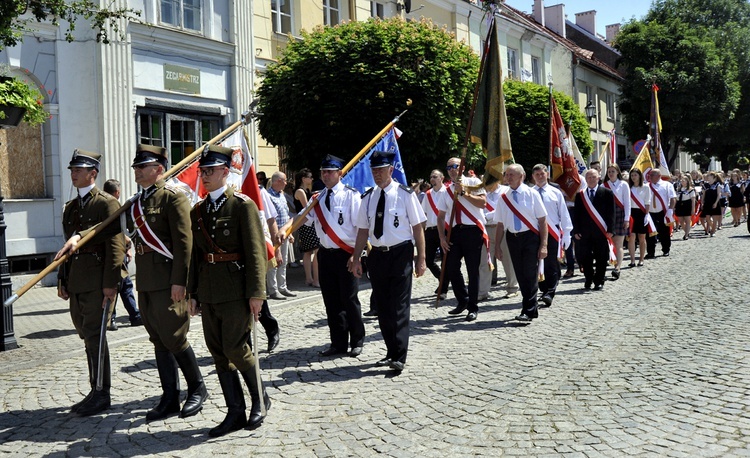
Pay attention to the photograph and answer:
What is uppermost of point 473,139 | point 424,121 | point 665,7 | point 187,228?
point 665,7

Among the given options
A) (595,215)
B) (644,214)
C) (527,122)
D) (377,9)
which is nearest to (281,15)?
(377,9)

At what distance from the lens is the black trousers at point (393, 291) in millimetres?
6949

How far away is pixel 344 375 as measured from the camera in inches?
269

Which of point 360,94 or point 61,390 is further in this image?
point 360,94

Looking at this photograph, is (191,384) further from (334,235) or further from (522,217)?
(522,217)

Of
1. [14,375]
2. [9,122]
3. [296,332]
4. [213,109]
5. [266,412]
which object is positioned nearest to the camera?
[266,412]

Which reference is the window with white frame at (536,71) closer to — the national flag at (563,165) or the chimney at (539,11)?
the chimney at (539,11)

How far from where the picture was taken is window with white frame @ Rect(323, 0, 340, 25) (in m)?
22.2

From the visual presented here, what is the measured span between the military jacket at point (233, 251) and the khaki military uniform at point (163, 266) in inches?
11.0

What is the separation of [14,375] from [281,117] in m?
8.89

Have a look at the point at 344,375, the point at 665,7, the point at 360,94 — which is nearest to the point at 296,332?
the point at 344,375

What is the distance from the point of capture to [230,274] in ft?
17.4

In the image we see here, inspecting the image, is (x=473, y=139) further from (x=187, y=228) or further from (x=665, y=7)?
(x=665, y=7)

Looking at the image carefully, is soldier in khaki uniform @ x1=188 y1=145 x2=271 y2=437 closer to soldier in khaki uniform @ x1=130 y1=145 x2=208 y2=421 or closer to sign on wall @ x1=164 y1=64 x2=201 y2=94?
soldier in khaki uniform @ x1=130 y1=145 x2=208 y2=421
